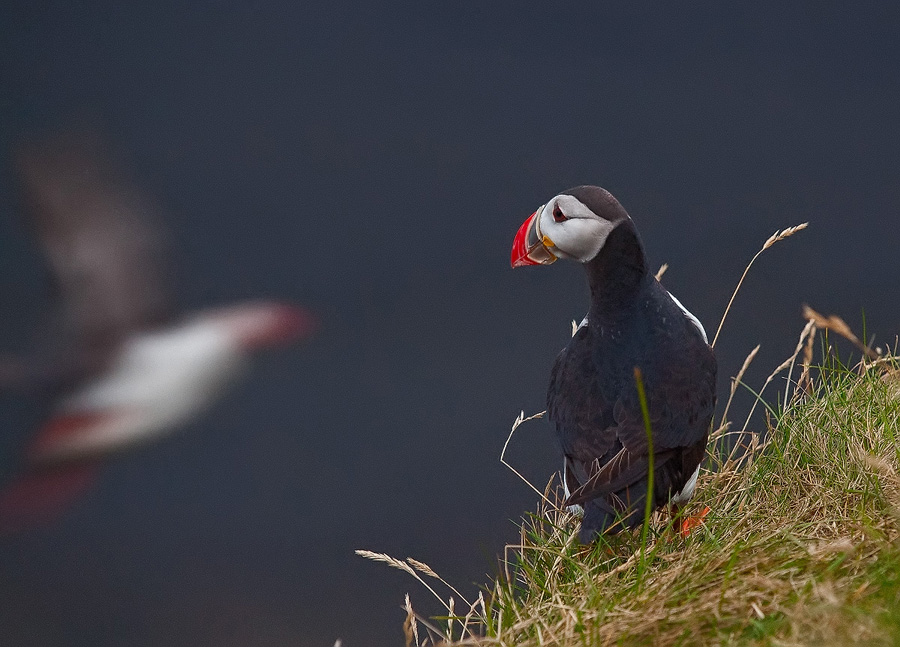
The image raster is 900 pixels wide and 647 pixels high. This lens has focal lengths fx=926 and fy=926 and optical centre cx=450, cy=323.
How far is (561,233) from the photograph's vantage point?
239 centimetres

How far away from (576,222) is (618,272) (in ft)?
0.60

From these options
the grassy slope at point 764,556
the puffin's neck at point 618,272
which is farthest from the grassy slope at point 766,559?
the puffin's neck at point 618,272

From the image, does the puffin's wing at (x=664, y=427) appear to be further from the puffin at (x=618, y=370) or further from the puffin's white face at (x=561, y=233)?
the puffin's white face at (x=561, y=233)

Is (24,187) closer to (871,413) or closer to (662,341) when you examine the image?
(662,341)

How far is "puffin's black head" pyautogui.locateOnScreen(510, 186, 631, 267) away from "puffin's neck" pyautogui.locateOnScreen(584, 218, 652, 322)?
2 centimetres

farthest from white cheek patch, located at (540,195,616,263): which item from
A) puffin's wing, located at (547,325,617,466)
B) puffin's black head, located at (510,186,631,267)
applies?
puffin's wing, located at (547,325,617,466)

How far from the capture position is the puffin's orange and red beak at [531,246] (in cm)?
246

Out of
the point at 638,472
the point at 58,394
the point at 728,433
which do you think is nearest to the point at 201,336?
the point at 58,394

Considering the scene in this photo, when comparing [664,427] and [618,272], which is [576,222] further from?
[664,427]

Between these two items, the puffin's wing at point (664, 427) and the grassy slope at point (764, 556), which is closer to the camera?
the grassy slope at point (764, 556)

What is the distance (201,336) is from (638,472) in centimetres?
394

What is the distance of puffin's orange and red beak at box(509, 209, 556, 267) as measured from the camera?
2461 mm

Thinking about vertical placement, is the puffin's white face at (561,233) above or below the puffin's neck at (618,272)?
above

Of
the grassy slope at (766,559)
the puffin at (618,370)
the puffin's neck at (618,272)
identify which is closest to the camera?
the grassy slope at (766,559)
